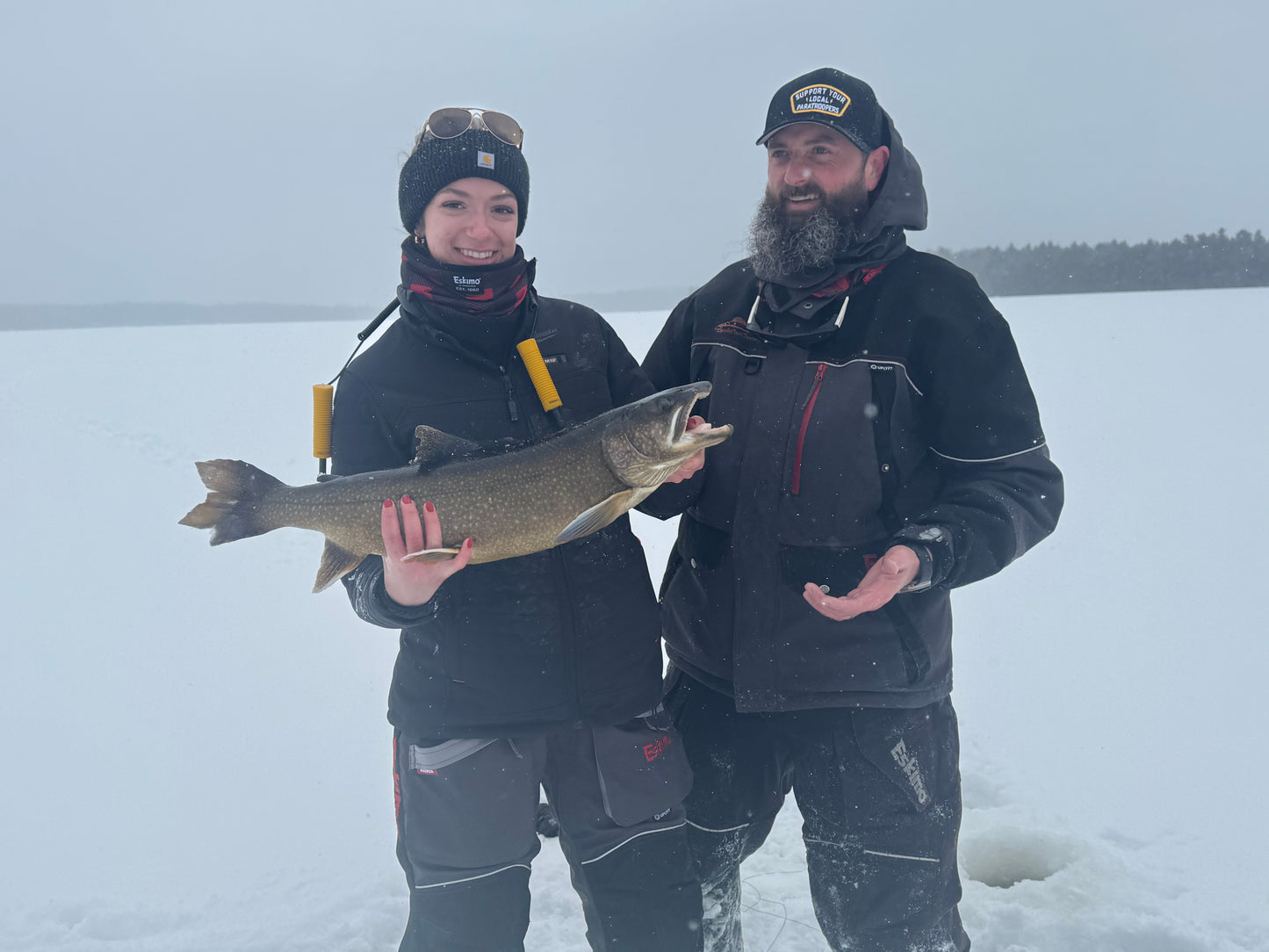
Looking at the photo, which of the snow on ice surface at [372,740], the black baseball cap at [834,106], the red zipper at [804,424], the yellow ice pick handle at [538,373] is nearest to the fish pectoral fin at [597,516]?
the yellow ice pick handle at [538,373]

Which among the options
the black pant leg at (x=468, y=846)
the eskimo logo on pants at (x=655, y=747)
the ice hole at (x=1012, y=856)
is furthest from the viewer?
the ice hole at (x=1012, y=856)

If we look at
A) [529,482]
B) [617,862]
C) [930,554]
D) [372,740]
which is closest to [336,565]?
[529,482]

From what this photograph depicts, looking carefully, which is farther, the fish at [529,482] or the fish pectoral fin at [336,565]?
the fish pectoral fin at [336,565]

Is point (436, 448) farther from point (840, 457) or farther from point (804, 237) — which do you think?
point (804, 237)

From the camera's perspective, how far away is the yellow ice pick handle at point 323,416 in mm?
2604

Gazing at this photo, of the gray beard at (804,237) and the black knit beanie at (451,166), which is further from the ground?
the black knit beanie at (451,166)

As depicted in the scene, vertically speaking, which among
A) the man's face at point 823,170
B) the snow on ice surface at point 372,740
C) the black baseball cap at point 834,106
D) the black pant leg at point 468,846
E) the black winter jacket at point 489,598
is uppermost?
the black baseball cap at point 834,106

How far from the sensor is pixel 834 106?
287cm

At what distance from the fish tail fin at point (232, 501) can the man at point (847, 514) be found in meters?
1.43

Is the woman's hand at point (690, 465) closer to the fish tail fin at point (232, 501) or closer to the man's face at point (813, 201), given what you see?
the man's face at point (813, 201)

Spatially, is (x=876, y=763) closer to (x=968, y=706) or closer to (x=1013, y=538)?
(x=1013, y=538)

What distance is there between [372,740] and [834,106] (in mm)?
4256

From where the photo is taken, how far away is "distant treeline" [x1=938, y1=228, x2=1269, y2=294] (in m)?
46.0

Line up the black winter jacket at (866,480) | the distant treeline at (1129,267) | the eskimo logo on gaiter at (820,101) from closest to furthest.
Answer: the black winter jacket at (866,480) → the eskimo logo on gaiter at (820,101) → the distant treeline at (1129,267)
